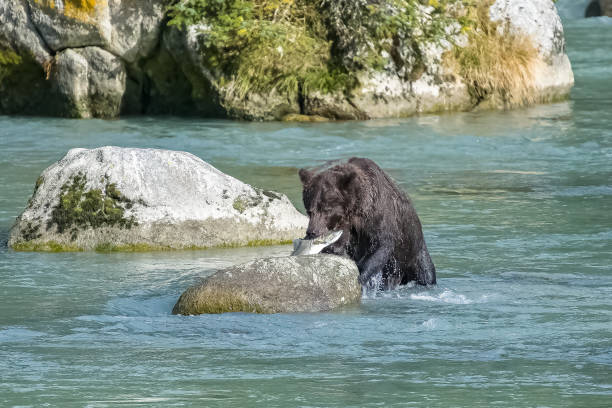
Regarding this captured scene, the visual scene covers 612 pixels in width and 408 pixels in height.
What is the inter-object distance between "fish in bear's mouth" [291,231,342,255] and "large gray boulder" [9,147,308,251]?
219 centimetres

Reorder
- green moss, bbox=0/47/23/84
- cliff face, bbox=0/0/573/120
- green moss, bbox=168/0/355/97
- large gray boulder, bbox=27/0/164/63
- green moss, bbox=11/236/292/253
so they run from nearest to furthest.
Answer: green moss, bbox=11/236/292/253
green moss, bbox=168/0/355/97
cliff face, bbox=0/0/573/120
large gray boulder, bbox=27/0/164/63
green moss, bbox=0/47/23/84

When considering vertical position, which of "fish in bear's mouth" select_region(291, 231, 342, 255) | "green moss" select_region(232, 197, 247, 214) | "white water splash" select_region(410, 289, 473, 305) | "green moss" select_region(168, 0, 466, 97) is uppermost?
"green moss" select_region(168, 0, 466, 97)

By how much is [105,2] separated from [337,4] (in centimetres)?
353

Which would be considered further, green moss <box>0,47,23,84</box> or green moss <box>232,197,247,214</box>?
green moss <box>0,47,23,84</box>

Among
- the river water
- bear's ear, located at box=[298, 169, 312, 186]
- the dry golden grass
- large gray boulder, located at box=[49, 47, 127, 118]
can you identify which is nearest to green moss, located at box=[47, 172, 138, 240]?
the river water

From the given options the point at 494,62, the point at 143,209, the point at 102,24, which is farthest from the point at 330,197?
the point at 494,62

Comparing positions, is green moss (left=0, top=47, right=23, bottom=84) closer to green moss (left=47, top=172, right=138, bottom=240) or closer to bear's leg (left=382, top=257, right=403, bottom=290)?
green moss (left=47, top=172, right=138, bottom=240)

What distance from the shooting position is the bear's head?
671 centimetres

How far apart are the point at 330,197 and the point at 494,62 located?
11.4 meters

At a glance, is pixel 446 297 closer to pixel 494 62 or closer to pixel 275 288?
pixel 275 288

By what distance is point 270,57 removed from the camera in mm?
16859

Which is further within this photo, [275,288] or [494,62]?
[494,62]

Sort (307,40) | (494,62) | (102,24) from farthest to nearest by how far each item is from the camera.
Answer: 1. (494,62)
2. (102,24)
3. (307,40)

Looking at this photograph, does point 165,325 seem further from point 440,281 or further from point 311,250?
point 440,281
